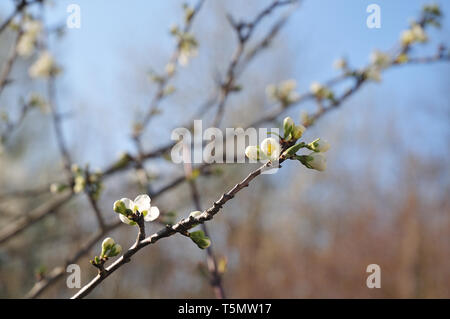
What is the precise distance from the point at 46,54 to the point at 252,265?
24.6ft

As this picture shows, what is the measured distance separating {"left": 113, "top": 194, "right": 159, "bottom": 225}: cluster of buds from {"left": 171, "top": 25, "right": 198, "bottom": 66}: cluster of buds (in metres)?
1.41

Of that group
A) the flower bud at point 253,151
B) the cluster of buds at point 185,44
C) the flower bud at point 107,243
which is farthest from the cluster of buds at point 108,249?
the cluster of buds at point 185,44

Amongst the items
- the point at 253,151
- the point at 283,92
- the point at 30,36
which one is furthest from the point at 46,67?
the point at 253,151

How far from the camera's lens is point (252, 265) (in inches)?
354

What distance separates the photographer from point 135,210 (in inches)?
33.1

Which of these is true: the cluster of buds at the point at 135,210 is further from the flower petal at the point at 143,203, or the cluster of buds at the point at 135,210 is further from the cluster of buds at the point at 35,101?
the cluster of buds at the point at 35,101

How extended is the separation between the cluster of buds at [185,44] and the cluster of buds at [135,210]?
141 cm

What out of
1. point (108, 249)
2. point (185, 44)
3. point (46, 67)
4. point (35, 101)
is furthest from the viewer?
point (46, 67)

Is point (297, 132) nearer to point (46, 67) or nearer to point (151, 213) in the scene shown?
point (151, 213)

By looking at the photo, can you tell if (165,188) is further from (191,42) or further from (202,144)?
(191,42)

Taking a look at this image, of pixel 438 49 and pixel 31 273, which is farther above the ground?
pixel 438 49

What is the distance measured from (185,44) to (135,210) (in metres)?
1.46

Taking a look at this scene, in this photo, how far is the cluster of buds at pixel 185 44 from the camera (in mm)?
2044
